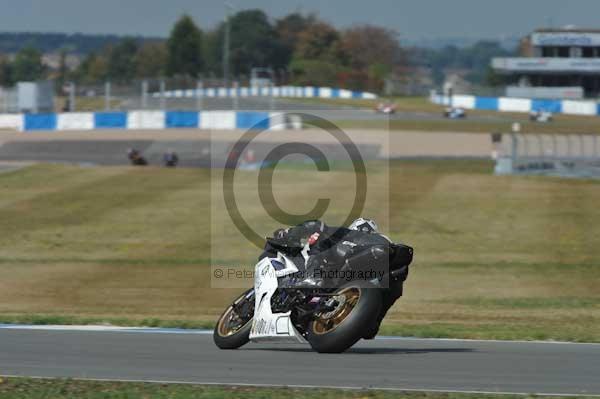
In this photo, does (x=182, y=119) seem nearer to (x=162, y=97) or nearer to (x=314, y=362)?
(x=162, y=97)

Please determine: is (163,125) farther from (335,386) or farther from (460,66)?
(460,66)

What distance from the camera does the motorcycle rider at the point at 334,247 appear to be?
9227mm

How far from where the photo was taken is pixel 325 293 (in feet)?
30.7

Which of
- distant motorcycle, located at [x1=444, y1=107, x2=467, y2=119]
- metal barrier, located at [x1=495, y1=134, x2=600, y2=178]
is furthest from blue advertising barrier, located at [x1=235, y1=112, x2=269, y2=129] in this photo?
distant motorcycle, located at [x1=444, y1=107, x2=467, y2=119]

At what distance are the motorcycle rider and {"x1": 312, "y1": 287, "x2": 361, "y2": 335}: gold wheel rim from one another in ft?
0.85

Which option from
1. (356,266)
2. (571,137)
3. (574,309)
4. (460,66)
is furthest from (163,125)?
(460,66)

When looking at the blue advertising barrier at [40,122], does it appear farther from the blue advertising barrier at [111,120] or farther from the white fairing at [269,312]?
the white fairing at [269,312]

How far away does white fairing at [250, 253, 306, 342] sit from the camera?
376 inches

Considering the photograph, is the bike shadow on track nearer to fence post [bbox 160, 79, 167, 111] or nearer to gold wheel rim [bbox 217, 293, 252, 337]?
gold wheel rim [bbox 217, 293, 252, 337]

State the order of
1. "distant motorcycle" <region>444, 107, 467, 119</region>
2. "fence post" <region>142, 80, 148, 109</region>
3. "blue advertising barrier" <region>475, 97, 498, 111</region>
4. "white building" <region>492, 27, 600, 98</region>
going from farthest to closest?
1. "white building" <region>492, 27, 600, 98</region>
2. "blue advertising barrier" <region>475, 97, 498, 111</region>
3. "distant motorcycle" <region>444, 107, 467, 119</region>
4. "fence post" <region>142, 80, 148, 109</region>

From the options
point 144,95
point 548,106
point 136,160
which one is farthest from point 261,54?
point 136,160

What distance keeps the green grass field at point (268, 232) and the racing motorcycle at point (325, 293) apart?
250 cm

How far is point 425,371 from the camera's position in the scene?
9.03 meters

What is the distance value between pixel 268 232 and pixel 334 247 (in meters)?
16.5
